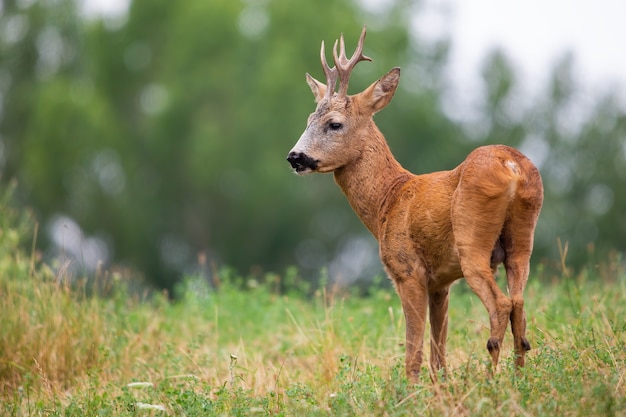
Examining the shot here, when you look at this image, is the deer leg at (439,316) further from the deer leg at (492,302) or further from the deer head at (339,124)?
the deer head at (339,124)

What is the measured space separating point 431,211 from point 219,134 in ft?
112

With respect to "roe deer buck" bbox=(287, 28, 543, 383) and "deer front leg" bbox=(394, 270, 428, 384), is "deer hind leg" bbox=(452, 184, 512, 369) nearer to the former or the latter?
"roe deer buck" bbox=(287, 28, 543, 383)

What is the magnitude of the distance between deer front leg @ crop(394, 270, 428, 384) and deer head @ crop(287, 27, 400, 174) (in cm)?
123

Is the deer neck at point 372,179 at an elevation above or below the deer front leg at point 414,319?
above

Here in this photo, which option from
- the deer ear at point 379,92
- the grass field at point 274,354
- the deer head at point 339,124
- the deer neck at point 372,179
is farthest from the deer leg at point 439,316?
the deer ear at point 379,92

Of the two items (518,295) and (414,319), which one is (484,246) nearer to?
(518,295)

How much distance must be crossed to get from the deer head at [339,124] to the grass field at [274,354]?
4.54 ft

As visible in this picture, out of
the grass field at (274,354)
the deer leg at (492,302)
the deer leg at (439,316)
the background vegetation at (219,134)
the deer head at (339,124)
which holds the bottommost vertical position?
the background vegetation at (219,134)

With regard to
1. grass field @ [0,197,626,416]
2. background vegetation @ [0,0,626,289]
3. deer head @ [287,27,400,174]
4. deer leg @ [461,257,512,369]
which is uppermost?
deer head @ [287,27,400,174]

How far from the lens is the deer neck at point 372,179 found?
326 inches

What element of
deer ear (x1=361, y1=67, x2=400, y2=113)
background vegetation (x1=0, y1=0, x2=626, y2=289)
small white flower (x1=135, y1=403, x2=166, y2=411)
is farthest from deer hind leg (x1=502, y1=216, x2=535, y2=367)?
background vegetation (x1=0, y1=0, x2=626, y2=289)

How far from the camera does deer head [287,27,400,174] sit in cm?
842

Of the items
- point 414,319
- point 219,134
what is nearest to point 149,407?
point 414,319

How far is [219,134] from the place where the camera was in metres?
41.2
